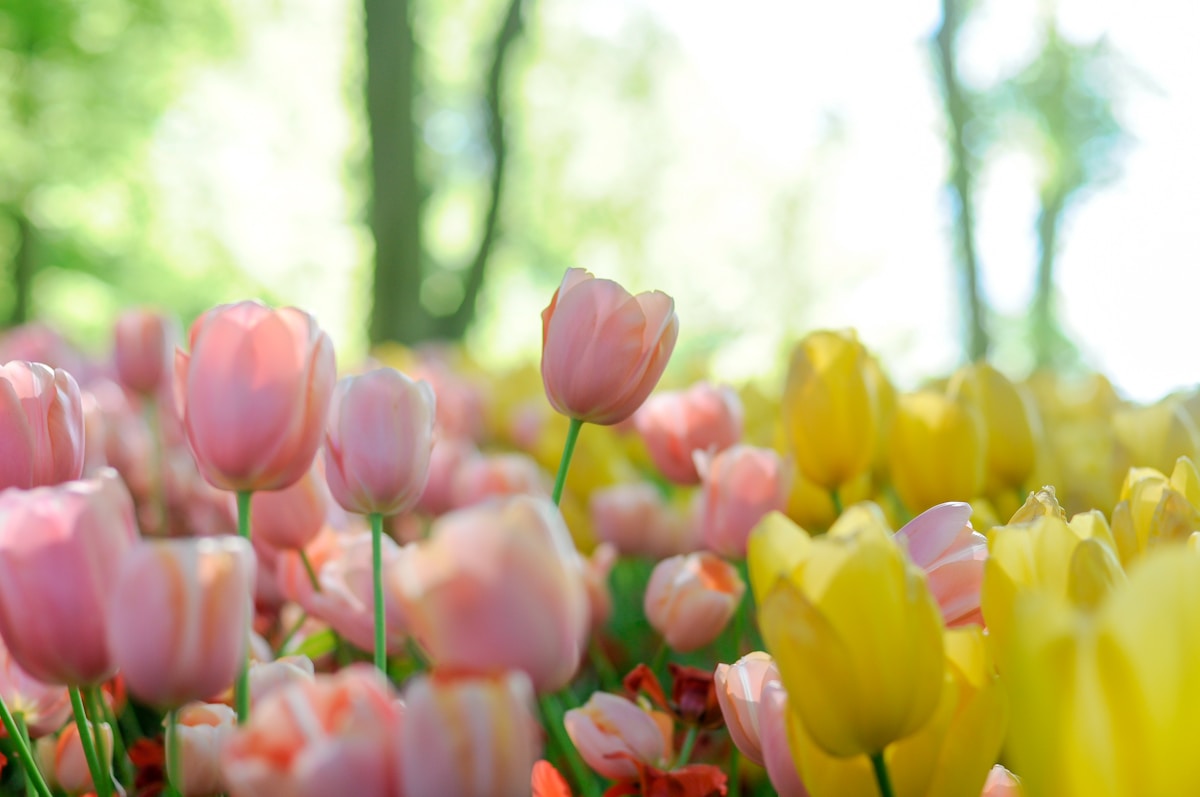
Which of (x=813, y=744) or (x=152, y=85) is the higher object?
(x=152, y=85)

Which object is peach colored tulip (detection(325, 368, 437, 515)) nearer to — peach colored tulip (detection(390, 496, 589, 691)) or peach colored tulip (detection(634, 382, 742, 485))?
peach colored tulip (detection(390, 496, 589, 691))

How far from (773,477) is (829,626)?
472mm

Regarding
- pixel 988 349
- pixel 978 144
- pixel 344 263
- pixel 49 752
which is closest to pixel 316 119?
pixel 344 263

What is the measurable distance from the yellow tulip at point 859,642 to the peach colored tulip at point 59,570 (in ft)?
0.85

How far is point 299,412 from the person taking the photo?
0.54m

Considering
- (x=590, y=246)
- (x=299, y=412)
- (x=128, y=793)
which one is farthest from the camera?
(x=590, y=246)

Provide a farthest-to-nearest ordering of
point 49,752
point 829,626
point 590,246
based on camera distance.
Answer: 1. point 590,246
2. point 49,752
3. point 829,626

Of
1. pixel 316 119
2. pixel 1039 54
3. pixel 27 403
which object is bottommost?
pixel 27 403

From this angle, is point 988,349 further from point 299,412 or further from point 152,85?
point 152,85

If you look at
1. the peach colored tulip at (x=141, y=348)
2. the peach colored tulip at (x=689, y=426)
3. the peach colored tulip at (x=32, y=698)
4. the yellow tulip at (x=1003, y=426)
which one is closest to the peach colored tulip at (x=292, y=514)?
the peach colored tulip at (x=32, y=698)

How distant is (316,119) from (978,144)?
329 inches

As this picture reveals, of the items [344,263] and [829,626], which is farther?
[344,263]

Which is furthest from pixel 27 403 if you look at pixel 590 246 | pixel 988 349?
pixel 590 246

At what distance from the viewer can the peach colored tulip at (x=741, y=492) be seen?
0.85 metres
